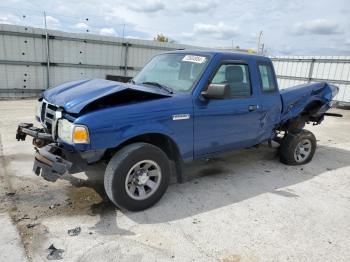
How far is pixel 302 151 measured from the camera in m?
6.00

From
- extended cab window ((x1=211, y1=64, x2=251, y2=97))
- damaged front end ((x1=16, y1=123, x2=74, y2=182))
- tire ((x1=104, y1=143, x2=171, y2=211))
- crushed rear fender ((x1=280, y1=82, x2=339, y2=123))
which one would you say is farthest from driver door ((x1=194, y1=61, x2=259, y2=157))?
damaged front end ((x1=16, y1=123, x2=74, y2=182))

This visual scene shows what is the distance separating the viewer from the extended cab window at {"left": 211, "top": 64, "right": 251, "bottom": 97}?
434 cm

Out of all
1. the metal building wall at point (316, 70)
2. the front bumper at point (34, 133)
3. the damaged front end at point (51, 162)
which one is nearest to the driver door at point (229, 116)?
the damaged front end at point (51, 162)

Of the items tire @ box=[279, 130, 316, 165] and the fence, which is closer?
tire @ box=[279, 130, 316, 165]

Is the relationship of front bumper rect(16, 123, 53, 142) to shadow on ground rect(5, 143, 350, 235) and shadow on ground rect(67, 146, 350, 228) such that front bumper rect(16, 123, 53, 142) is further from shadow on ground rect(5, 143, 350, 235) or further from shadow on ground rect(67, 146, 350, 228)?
shadow on ground rect(67, 146, 350, 228)

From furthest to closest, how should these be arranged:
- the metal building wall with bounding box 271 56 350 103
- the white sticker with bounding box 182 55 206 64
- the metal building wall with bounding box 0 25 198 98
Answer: the metal building wall with bounding box 271 56 350 103 → the metal building wall with bounding box 0 25 198 98 → the white sticker with bounding box 182 55 206 64

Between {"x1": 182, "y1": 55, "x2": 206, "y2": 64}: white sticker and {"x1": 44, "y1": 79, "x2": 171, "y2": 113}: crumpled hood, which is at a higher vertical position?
{"x1": 182, "y1": 55, "x2": 206, "y2": 64}: white sticker

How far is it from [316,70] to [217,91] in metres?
14.5

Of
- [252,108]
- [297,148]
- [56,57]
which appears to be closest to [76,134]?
[252,108]

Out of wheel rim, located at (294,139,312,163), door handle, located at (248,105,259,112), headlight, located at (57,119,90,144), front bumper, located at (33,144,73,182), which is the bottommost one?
wheel rim, located at (294,139,312,163)

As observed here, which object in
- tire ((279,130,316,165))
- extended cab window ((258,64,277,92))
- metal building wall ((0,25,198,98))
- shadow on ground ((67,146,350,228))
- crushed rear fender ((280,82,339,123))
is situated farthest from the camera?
metal building wall ((0,25,198,98))

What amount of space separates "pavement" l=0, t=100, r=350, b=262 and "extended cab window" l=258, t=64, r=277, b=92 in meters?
1.50

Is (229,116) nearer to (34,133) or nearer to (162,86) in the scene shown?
(162,86)

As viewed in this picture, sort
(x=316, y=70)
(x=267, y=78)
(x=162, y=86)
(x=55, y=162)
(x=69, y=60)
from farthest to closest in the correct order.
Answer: (x=316, y=70)
(x=69, y=60)
(x=267, y=78)
(x=162, y=86)
(x=55, y=162)
